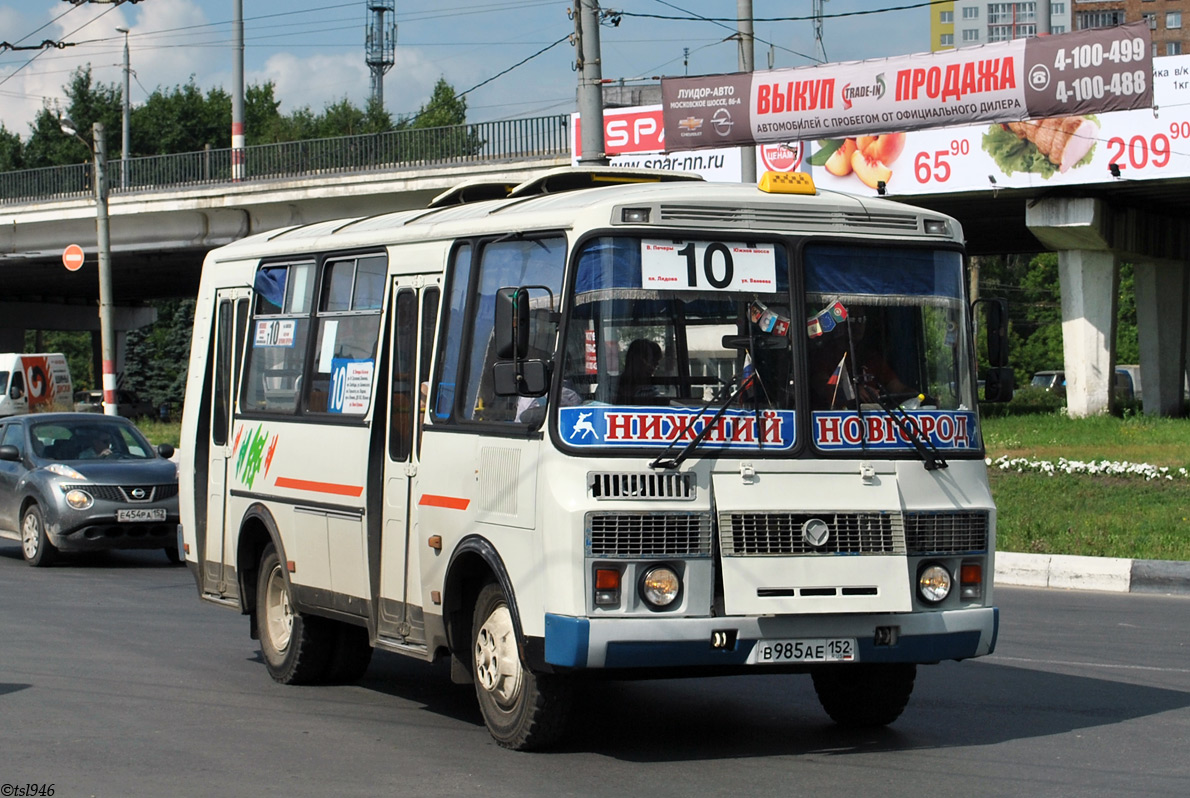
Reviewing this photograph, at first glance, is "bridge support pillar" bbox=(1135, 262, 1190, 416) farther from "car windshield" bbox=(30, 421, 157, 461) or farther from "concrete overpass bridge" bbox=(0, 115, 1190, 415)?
"car windshield" bbox=(30, 421, 157, 461)

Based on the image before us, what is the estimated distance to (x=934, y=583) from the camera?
7.21 m

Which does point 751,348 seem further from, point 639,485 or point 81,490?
point 81,490

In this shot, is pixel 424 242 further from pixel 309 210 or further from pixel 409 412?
pixel 309 210

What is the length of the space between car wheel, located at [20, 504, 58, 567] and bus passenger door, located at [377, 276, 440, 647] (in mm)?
9295

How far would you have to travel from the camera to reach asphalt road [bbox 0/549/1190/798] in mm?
6672

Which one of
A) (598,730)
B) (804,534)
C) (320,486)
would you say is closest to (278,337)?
(320,486)

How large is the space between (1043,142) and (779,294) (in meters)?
23.3

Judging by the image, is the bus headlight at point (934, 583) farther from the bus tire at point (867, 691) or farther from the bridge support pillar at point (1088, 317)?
the bridge support pillar at point (1088, 317)

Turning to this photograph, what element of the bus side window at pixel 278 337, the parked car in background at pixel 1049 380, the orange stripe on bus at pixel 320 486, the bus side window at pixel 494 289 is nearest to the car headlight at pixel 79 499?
the bus side window at pixel 278 337

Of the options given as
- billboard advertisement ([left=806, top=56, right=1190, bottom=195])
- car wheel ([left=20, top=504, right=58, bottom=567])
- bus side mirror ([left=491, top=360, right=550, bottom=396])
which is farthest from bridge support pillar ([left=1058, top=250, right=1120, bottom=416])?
bus side mirror ([left=491, top=360, right=550, bottom=396])

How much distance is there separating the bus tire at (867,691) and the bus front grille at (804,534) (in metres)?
0.94

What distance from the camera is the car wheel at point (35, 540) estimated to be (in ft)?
54.4

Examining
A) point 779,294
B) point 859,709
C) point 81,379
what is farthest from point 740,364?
point 81,379

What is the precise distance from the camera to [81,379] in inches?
4299
